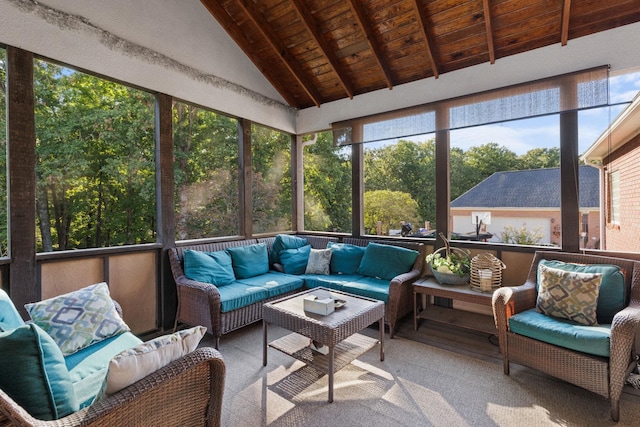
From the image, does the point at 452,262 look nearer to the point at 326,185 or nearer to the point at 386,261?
the point at 386,261

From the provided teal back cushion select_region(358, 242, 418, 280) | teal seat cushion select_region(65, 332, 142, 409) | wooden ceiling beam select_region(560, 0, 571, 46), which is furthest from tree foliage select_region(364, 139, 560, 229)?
teal seat cushion select_region(65, 332, 142, 409)

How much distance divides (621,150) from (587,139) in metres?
1.92

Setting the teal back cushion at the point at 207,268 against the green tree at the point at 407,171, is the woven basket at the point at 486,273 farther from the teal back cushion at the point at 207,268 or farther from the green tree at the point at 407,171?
the teal back cushion at the point at 207,268

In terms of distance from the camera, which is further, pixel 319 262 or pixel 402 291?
pixel 319 262

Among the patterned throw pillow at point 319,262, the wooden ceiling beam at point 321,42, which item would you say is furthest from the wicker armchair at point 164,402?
the wooden ceiling beam at point 321,42

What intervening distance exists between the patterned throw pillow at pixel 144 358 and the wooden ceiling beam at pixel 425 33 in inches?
140

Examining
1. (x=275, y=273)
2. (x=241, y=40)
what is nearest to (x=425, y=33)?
(x=241, y=40)

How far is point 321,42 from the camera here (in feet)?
13.0

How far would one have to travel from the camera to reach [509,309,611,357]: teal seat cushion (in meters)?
2.11

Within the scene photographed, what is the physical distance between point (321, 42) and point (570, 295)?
373 centimetres

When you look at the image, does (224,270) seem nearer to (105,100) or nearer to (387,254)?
(387,254)

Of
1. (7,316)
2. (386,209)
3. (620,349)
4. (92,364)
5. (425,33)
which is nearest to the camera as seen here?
(7,316)

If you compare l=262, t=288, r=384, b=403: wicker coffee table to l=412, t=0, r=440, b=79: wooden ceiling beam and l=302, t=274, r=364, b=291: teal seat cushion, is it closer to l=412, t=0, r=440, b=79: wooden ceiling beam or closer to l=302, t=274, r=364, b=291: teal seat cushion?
l=302, t=274, r=364, b=291: teal seat cushion

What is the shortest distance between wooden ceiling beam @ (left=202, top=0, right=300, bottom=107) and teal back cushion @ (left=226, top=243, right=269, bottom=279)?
251 cm
